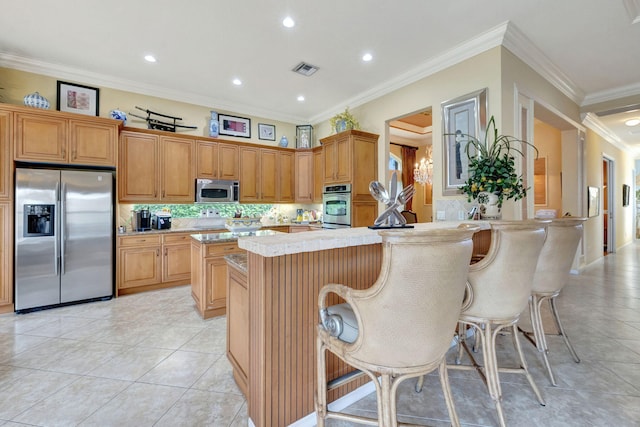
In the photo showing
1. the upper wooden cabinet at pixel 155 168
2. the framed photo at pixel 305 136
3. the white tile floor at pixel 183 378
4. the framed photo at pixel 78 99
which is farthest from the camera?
the framed photo at pixel 305 136

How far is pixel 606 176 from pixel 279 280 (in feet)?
31.2

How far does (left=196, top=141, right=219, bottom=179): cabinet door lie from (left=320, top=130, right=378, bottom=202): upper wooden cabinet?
7.05ft

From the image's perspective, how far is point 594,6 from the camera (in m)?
2.62

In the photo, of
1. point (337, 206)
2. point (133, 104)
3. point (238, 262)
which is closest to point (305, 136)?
point (337, 206)

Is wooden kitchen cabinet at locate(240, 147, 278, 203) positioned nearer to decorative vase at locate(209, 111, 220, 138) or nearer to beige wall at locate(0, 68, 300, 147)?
beige wall at locate(0, 68, 300, 147)

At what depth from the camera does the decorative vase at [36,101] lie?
11.2ft

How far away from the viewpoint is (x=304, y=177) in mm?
5773

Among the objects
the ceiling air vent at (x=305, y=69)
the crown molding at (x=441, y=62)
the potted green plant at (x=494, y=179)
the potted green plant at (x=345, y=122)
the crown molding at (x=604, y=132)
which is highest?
the ceiling air vent at (x=305, y=69)

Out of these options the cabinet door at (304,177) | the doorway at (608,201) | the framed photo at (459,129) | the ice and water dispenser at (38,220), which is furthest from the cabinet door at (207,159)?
the doorway at (608,201)

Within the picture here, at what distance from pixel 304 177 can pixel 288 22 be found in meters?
3.17

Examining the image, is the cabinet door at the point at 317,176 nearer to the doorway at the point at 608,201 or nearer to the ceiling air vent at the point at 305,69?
the ceiling air vent at the point at 305,69

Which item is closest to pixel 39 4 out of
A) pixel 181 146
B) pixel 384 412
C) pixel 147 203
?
pixel 181 146

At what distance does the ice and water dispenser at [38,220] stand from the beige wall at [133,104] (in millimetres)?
1534

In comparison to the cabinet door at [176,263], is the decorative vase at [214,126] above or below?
above
